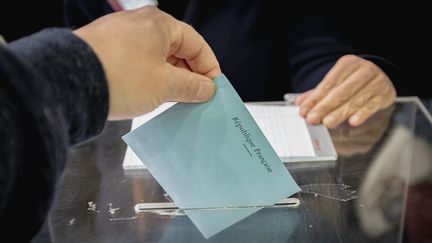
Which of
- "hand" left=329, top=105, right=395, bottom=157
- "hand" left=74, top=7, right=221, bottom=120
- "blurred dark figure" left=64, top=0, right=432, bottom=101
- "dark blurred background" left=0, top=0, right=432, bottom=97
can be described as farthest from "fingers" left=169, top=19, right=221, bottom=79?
"dark blurred background" left=0, top=0, right=432, bottom=97

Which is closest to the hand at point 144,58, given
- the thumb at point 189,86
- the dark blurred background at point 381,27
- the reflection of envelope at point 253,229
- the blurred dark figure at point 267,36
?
the thumb at point 189,86

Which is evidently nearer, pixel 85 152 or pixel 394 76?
pixel 85 152

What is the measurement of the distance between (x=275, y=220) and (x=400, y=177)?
8.1 inches

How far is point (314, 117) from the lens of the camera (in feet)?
3.06

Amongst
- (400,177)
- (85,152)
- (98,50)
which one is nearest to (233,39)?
(85,152)

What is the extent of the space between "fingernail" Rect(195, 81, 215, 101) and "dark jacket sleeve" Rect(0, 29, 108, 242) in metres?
0.14

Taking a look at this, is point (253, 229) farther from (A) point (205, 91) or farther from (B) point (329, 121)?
(B) point (329, 121)

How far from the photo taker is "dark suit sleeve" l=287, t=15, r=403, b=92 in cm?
124

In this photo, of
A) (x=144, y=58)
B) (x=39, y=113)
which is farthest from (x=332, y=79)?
(x=39, y=113)

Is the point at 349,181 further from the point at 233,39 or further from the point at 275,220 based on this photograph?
the point at 233,39

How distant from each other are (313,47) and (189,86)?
788mm

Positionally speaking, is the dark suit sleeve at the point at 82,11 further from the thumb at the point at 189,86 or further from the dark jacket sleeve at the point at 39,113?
the dark jacket sleeve at the point at 39,113

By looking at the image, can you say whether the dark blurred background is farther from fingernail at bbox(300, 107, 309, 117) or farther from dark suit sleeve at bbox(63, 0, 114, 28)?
fingernail at bbox(300, 107, 309, 117)

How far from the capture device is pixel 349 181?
29.6 inches
